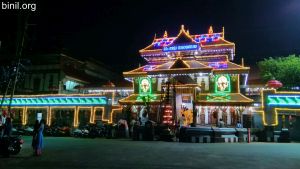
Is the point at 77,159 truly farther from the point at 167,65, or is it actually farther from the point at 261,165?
the point at 167,65

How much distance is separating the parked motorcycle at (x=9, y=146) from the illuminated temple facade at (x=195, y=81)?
1653 centimetres

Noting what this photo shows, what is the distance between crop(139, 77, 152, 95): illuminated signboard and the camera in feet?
111

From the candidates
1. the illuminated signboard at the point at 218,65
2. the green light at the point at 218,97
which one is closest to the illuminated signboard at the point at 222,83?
the green light at the point at 218,97

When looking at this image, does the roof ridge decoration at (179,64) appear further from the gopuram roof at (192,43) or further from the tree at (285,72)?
the tree at (285,72)

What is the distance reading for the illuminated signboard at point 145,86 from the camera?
33969 mm

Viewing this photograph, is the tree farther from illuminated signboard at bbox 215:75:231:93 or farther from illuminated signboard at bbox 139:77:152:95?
illuminated signboard at bbox 139:77:152:95

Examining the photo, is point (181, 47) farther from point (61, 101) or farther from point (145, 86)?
point (61, 101)

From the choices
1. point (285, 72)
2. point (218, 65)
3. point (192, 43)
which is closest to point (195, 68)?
point (218, 65)

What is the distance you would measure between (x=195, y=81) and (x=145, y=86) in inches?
234

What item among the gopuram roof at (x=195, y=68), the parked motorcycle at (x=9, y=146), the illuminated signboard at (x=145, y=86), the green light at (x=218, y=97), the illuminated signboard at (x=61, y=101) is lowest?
the parked motorcycle at (x=9, y=146)

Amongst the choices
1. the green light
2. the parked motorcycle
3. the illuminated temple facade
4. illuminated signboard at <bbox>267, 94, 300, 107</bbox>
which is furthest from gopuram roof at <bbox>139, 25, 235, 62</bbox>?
the parked motorcycle

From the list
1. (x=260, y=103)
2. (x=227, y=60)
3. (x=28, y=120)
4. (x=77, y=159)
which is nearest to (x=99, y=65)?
(x=28, y=120)

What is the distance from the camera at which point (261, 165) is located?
32.7 feet

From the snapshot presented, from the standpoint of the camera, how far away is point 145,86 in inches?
1342
